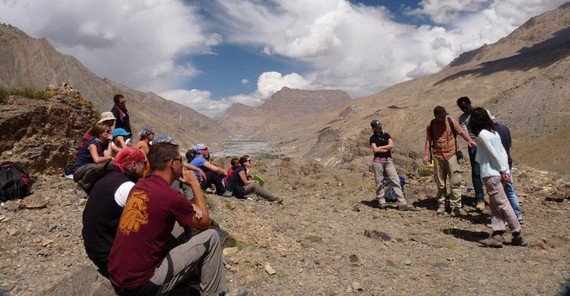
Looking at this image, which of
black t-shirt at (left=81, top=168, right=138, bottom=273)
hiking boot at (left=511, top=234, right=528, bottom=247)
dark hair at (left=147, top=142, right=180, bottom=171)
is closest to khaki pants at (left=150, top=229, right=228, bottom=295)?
black t-shirt at (left=81, top=168, right=138, bottom=273)

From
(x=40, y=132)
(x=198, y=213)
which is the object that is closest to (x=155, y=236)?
(x=198, y=213)

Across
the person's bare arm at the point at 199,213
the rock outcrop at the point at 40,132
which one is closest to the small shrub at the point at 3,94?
the rock outcrop at the point at 40,132

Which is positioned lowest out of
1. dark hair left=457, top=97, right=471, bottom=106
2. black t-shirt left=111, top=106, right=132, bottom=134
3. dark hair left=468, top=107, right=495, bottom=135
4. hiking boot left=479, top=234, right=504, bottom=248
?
hiking boot left=479, top=234, right=504, bottom=248

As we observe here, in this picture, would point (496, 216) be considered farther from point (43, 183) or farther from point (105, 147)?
point (43, 183)

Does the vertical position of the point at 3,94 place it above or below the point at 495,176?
above

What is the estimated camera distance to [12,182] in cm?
704

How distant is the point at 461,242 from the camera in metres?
6.45

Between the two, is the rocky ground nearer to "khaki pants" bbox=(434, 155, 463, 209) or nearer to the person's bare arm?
"khaki pants" bbox=(434, 155, 463, 209)

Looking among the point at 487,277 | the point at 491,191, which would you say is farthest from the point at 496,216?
the point at 487,277

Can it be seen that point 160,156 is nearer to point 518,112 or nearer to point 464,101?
point 464,101

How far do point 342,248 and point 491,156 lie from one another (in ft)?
9.20

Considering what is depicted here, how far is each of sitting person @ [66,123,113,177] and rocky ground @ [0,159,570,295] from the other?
1.14 metres

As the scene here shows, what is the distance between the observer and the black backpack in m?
6.90

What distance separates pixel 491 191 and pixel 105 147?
21.2ft
